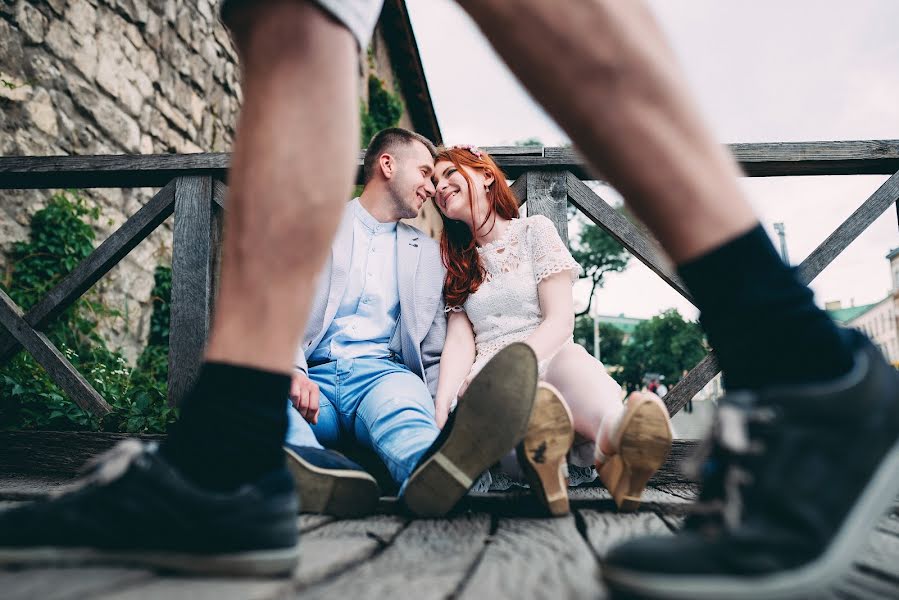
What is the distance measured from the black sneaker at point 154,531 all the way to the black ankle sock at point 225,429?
0.03m

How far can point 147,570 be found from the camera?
75cm

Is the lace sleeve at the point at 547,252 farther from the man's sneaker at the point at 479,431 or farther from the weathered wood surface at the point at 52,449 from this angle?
the man's sneaker at the point at 479,431

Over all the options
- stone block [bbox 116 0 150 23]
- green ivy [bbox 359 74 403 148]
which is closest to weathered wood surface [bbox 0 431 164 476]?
stone block [bbox 116 0 150 23]

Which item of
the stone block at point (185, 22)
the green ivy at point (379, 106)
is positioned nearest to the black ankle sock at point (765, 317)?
the stone block at point (185, 22)

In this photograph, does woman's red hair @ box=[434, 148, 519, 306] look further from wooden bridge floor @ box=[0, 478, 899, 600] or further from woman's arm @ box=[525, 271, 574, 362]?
wooden bridge floor @ box=[0, 478, 899, 600]

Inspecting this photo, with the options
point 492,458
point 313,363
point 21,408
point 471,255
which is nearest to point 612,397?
point 492,458

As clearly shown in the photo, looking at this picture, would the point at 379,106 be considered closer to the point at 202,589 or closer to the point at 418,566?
the point at 418,566

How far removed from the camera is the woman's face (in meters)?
2.19

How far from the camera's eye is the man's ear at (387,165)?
8.40ft

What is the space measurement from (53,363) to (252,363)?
1891 mm

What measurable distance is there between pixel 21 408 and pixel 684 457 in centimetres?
240

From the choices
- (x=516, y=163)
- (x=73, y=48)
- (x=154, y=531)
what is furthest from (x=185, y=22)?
(x=154, y=531)

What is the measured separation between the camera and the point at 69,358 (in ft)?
11.6

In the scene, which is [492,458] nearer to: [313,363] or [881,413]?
[881,413]
